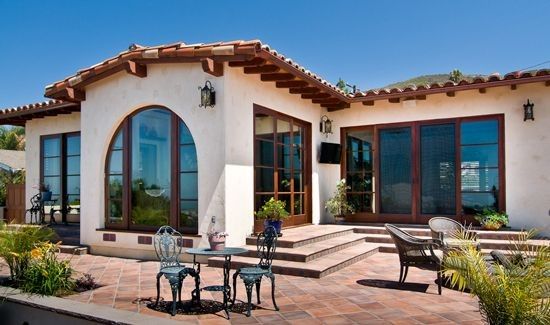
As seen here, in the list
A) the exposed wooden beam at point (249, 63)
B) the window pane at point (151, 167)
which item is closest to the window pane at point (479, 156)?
the exposed wooden beam at point (249, 63)

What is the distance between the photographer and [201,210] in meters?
8.23

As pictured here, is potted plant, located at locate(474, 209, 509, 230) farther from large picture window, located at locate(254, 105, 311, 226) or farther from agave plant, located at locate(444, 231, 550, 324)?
agave plant, located at locate(444, 231, 550, 324)

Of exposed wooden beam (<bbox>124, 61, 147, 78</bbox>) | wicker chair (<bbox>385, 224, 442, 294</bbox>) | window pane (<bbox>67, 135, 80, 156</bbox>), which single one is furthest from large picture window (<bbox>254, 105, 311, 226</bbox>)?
window pane (<bbox>67, 135, 80, 156</bbox>)

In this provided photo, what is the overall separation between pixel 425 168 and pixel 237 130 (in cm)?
522

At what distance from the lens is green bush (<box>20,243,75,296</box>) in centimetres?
570

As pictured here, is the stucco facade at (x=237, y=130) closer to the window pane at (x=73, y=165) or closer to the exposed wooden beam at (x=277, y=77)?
the exposed wooden beam at (x=277, y=77)

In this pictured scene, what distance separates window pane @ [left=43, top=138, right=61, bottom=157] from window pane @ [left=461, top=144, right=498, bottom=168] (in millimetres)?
11085

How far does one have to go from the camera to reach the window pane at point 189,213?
8.49 metres

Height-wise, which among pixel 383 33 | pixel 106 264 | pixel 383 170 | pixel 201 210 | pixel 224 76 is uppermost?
pixel 383 33

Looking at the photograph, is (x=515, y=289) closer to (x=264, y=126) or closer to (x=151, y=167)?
(x=264, y=126)

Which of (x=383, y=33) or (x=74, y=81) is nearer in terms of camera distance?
(x=74, y=81)

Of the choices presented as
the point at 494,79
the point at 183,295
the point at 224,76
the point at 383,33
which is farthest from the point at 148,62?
the point at 383,33

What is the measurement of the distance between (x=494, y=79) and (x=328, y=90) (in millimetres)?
3568

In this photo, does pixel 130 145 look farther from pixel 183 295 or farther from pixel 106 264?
pixel 183 295
